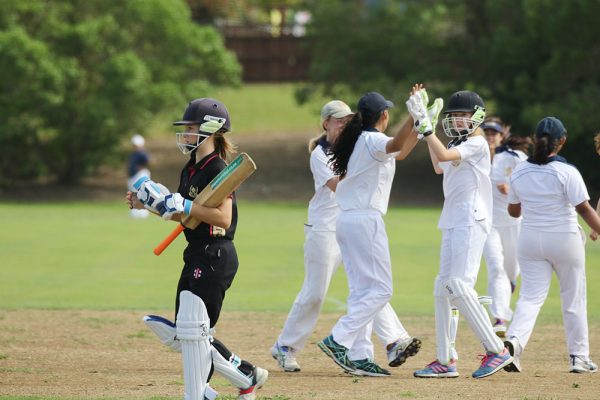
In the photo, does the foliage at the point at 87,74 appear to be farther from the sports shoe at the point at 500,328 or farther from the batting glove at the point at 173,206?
the batting glove at the point at 173,206

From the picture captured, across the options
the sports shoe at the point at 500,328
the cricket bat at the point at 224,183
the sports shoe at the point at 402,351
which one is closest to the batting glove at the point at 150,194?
the cricket bat at the point at 224,183

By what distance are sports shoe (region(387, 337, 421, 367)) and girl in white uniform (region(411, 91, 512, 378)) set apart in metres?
0.22

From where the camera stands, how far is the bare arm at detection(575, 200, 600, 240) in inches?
350

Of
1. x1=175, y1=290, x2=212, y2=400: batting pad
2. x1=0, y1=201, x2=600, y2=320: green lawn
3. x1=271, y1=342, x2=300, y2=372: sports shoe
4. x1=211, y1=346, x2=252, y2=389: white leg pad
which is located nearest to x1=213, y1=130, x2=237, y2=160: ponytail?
x1=175, y1=290, x2=212, y2=400: batting pad

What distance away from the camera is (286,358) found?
9430 millimetres

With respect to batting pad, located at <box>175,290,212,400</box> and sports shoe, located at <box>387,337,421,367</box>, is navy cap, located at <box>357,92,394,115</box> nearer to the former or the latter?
sports shoe, located at <box>387,337,421,367</box>

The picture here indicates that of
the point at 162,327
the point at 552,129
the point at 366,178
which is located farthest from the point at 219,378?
the point at 552,129

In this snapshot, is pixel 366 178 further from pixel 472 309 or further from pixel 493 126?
pixel 493 126

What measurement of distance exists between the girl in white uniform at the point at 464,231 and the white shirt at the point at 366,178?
47 cm

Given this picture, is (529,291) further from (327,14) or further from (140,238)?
(327,14)

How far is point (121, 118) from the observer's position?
34.2 m

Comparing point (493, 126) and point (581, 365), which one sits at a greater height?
point (493, 126)

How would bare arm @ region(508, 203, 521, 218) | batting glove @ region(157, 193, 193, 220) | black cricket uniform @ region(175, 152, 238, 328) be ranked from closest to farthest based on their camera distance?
batting glove @ region(157, 193, 193, 220), black cricket uniform @ region(175, 152, 238, 328), bare arm @ region(508, 203, 521, 218)

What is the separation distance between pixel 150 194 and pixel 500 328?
5.58 meters
